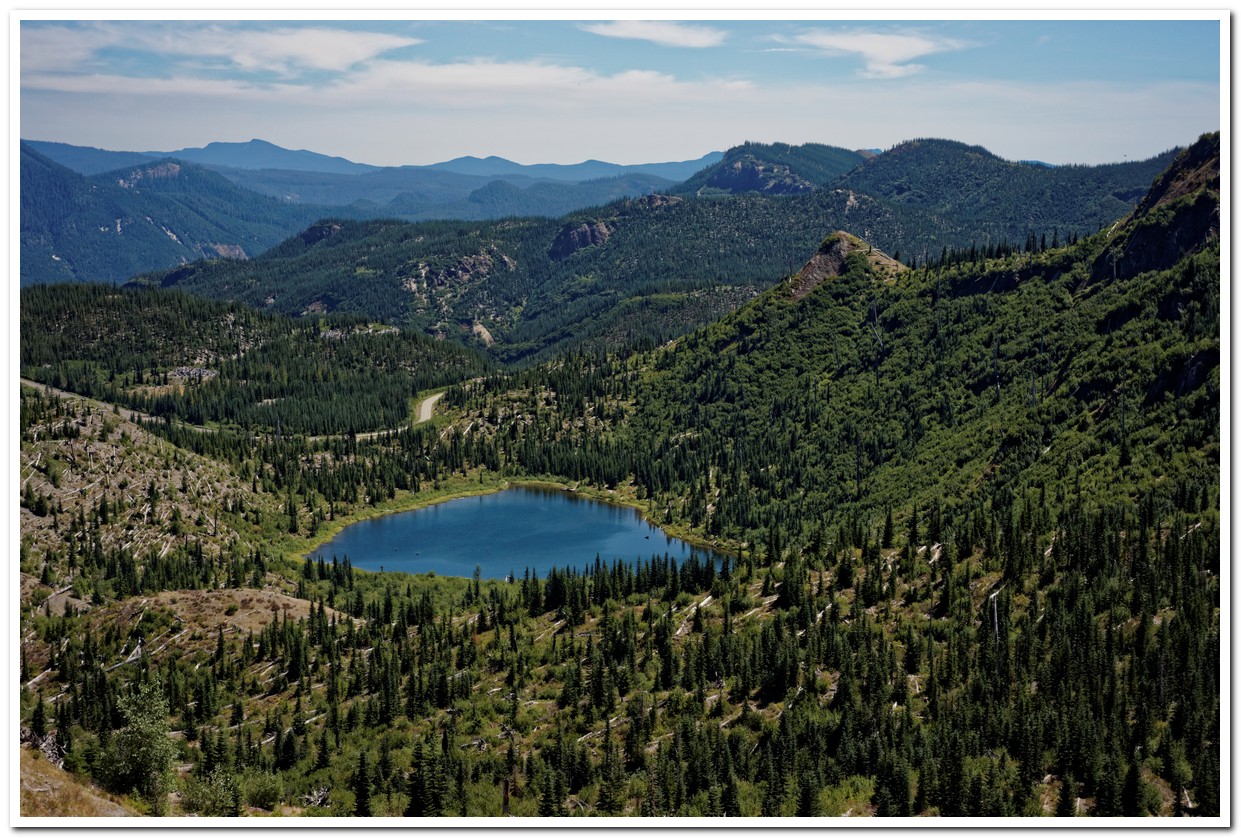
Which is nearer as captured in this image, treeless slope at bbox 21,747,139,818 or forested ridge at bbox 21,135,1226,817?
treeless slope at bbox 21,747,139,818

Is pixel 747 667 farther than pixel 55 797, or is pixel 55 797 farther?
pixel 747 667

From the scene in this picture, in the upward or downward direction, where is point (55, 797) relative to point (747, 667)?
upward

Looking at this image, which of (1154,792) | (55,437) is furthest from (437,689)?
(55,437)

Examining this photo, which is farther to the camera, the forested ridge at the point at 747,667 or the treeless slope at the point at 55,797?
the forested ridge at the point at 747,667

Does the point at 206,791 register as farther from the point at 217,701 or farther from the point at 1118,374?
the point at 1118,374

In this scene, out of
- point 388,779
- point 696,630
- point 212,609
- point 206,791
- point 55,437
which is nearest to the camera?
point 206,791
